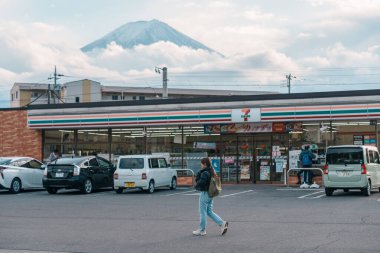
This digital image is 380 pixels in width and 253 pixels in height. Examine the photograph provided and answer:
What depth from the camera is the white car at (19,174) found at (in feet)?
77.4

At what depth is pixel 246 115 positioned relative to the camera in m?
28.7

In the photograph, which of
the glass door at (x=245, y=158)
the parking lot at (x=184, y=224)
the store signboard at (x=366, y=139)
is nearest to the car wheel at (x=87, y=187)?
the parking lot at (x=184, y=224)

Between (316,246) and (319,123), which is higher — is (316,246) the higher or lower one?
the lower one

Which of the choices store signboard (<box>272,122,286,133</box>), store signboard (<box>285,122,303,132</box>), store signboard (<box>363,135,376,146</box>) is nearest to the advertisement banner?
store signboard (<box>272,122,286,133</box>)

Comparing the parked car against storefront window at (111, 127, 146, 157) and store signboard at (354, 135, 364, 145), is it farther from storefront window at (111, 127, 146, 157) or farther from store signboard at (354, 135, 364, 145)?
store signboard at (354, 135, 364, 145)

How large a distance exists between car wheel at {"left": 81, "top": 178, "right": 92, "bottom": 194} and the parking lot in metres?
1.88

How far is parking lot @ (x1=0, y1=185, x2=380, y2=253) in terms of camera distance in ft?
34.7

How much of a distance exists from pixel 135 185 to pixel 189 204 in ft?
17.0

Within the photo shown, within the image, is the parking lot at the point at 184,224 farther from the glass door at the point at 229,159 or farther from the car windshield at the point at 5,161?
the glass door at the point at 229,159

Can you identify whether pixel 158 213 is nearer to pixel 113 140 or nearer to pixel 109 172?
pixel 109 172

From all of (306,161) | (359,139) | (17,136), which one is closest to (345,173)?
(306,161)

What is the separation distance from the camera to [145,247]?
10484 mm

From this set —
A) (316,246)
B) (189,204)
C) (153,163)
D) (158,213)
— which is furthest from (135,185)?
(316,246)

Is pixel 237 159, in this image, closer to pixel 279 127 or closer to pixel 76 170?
pixel 279 127
